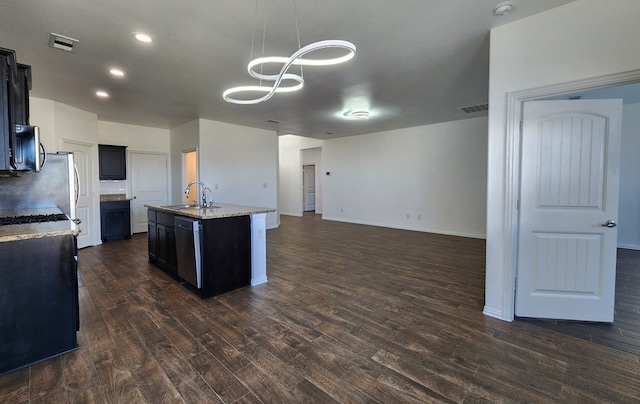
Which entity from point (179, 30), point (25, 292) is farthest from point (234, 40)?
point (25, 292)

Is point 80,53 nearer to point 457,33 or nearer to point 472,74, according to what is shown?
point 457,33

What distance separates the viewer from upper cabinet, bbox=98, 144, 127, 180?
630 cm

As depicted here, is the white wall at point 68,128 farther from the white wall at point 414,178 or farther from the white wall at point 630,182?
the white wall at point 630,182

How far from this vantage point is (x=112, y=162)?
6.44 meters

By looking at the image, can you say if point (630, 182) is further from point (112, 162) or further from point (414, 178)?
point (112, 162)

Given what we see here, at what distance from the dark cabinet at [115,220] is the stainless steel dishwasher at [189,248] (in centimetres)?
378

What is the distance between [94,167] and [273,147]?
397 centimetres

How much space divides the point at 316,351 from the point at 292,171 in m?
9.04

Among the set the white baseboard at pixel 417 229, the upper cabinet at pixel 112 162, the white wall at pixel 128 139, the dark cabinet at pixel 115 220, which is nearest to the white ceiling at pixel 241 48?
the upper cabinet at pixel 112 162

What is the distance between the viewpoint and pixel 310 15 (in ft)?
8.05

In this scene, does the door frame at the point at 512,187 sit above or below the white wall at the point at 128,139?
below

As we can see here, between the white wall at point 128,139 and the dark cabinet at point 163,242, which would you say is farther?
the white wall at point 128,139

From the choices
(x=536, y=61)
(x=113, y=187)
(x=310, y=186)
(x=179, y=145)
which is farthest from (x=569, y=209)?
(x=310, y=186)

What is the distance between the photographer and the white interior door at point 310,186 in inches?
496
